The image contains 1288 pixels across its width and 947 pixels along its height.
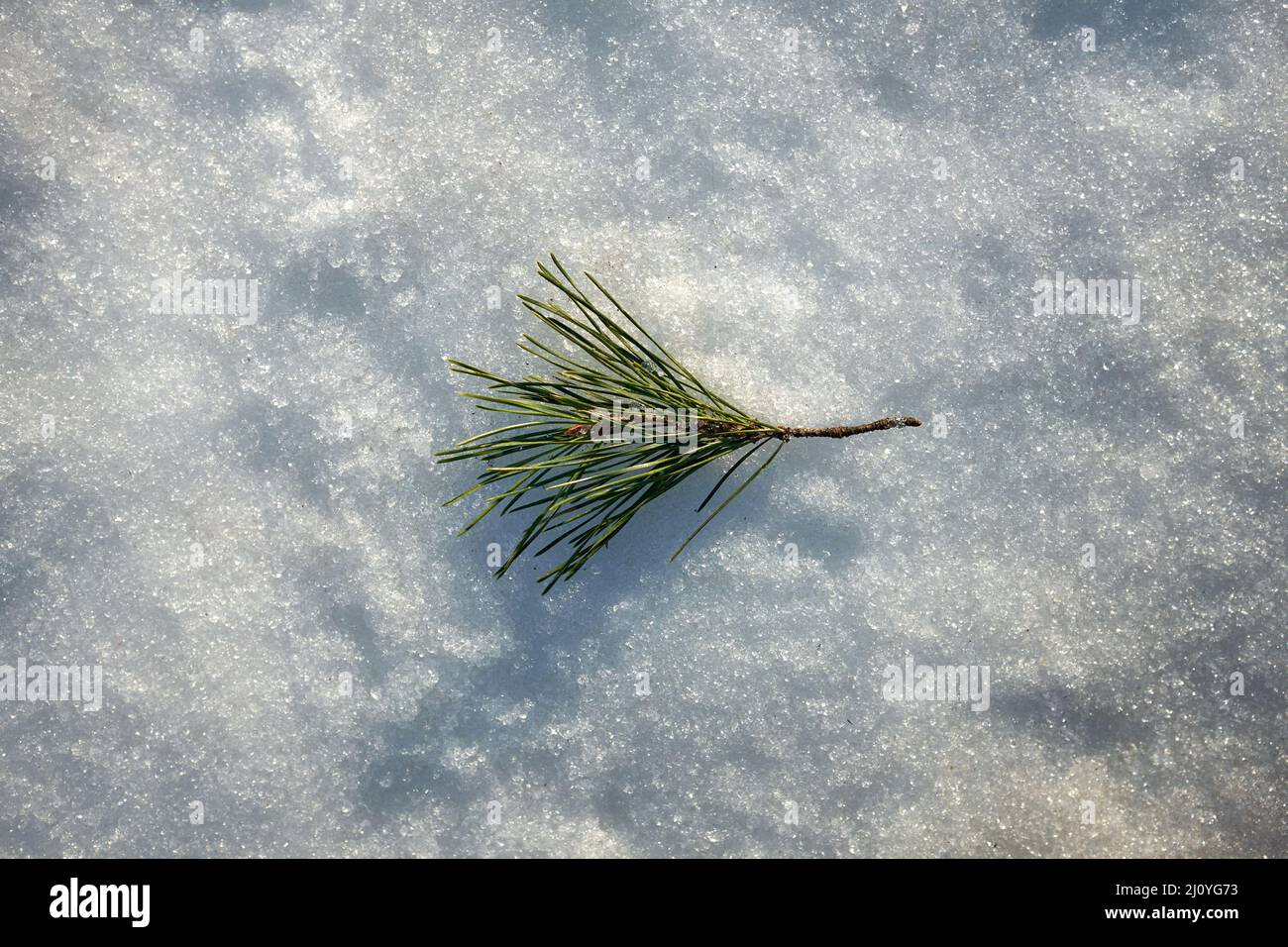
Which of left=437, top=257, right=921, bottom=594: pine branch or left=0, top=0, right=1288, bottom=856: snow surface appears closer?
left=437, top=257, right=921, bottom=594: pine branch

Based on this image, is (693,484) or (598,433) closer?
(598,433)

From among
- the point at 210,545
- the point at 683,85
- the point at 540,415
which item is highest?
the point at 683,85

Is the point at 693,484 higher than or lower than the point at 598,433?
lower

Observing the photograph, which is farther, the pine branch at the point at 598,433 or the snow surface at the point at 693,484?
the snow surface at the point at 693,484
